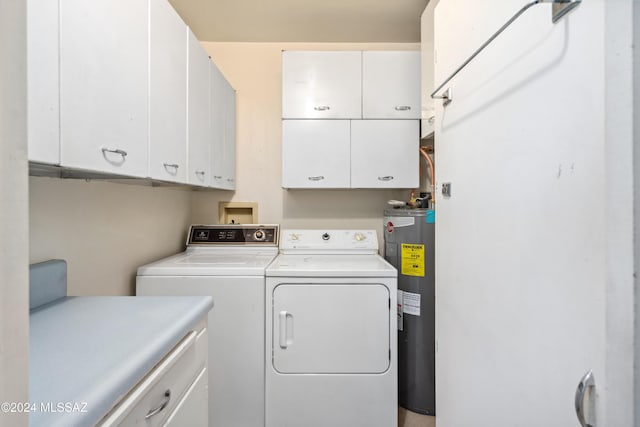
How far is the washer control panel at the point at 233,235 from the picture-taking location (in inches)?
87.6

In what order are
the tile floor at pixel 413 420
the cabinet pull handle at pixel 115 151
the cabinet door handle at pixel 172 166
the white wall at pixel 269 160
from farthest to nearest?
the white wall at pixel 269 160 < the tile floor at pixel 413 420 < the cabinet door handle at pixel 172 166 < the cabinet pull handle at pixel 115 151

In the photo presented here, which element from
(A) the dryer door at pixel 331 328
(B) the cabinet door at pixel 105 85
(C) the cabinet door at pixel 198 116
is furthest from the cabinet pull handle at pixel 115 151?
(A) the dryer door at pixel 331 328

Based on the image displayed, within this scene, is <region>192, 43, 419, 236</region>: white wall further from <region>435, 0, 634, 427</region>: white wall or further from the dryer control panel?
<region>435, 0, 634, 427</region>: white wall

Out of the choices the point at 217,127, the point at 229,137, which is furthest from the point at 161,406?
the point at 229,137

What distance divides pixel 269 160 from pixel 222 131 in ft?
1.60

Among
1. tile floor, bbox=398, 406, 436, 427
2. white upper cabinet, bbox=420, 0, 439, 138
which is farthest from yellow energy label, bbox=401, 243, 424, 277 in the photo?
tile floor, bbox=398, 406, 436, 427

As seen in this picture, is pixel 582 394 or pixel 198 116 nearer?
pixel 582 394

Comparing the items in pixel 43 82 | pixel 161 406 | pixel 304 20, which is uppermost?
pixel 304 20

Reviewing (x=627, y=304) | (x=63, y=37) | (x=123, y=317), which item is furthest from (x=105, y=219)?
(x=627, y=304)

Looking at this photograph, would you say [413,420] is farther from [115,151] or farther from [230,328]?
[115,151]

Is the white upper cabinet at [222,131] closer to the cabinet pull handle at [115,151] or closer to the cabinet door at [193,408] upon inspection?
the cabinet pull handle at [115,151]

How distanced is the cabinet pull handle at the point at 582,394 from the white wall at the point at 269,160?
6.16ft

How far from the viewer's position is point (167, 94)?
51.6 inches

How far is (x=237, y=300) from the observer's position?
1.59 metres
